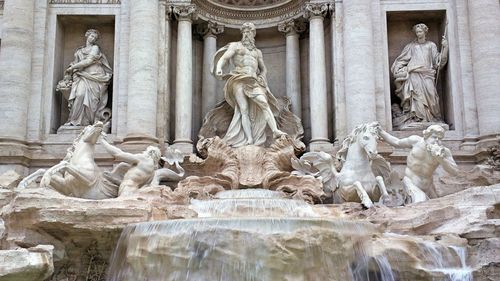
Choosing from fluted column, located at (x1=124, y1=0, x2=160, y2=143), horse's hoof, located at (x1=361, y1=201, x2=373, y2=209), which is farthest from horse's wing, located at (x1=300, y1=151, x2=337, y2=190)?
fluted column, located at (x1=124, y1=0, x2=160, y2=143)

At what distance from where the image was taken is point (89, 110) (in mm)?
14266

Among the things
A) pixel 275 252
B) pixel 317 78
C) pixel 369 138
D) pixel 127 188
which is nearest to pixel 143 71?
pixel 127 188

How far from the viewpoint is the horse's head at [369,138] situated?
10.7 meters

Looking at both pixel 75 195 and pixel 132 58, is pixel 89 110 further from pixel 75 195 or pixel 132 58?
pixel 75 195

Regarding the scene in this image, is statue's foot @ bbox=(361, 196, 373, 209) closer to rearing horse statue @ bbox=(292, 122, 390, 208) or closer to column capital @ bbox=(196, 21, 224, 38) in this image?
rearing horse statue @ bbox=(292, 122, 390, 208)

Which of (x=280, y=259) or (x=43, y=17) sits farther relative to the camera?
(x=43, y=17)

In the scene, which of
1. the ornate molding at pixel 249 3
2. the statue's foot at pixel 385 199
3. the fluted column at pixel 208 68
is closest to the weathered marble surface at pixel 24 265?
the statue's foot at pixel 385 199

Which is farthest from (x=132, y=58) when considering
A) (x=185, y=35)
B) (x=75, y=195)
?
(x=75, y=195)

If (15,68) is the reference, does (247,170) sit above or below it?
below

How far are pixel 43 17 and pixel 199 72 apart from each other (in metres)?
4.04

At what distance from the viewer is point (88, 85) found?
14.3 metres

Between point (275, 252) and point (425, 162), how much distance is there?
4494mm

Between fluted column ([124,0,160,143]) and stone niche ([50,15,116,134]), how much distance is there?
120cm

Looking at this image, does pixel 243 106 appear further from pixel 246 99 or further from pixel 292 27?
pixel 292 27
